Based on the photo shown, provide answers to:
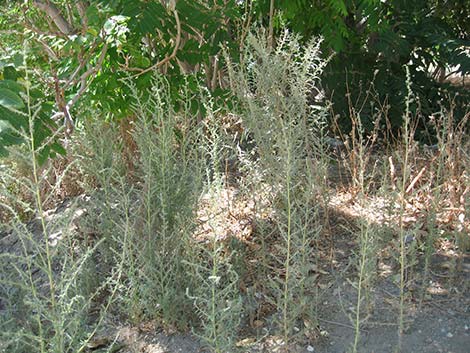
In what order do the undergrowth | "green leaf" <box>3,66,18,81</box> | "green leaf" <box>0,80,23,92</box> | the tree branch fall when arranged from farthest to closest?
the tree branch < "green leaf" <box>3,66,18,81</box> < the undergrowth < "green leaf" <box>0,80,23,92</box>

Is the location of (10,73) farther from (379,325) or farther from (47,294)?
(379,325)

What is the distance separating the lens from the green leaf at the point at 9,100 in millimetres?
2253

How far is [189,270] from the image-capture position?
2.97 m

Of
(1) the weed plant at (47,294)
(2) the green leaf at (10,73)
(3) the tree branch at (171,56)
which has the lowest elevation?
(1) the weed plant at (47,294)

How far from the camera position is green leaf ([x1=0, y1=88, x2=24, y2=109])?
2.25 metres

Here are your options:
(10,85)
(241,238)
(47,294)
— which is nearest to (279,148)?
(241,238)

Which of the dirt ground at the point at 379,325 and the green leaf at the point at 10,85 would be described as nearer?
the green leaf at the point at 10,85

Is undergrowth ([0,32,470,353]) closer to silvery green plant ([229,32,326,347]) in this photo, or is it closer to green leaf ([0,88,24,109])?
silvery green plant ([229,32,326,347])

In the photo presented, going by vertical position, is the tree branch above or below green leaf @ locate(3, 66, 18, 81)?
→ above

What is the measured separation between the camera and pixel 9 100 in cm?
227

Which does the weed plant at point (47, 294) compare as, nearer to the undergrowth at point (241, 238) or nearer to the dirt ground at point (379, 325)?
the undergrowth at point (241, 238)

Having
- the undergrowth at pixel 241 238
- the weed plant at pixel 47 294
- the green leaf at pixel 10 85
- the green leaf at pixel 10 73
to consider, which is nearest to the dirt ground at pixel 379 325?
the undergrowth at pixel 241 238

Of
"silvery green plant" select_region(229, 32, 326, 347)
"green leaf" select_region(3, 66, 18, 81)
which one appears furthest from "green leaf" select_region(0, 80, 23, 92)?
"silvery green plant" select_region(229, 32, 326, 347)

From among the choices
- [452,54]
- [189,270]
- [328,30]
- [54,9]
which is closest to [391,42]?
[452,54]
